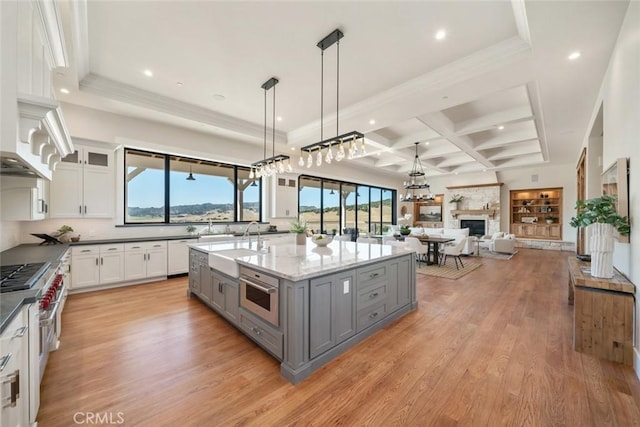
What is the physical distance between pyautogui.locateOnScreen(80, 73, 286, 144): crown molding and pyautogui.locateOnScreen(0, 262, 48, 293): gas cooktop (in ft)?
8.89

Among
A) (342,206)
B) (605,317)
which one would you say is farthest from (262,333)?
(342,206)

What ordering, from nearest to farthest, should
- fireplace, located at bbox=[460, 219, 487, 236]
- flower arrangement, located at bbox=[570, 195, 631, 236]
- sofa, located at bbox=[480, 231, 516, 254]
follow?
flower arrangement, located at bbox=[570, 195, 631, 236] < sofa, located at bbox=[480, 231, 516, 254] < fireplace, located at bbox=[460, 219, 487, 236]

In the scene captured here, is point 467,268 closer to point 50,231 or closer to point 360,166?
point 360,166

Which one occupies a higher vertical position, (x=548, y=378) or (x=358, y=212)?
(x=358, y=212)

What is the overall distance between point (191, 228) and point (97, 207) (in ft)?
5.36

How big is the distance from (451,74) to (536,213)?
10.5m

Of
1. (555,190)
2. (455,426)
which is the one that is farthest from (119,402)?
(555,190)

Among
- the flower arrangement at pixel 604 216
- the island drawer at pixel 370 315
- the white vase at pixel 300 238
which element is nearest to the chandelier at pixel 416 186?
the flower arrangement at pixel 604 216

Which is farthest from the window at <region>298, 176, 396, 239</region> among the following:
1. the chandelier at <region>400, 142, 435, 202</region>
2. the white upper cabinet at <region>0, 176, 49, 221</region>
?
the white upper cabinet at <region>0, 176, 49, 221</region>

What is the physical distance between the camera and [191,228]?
220 inches

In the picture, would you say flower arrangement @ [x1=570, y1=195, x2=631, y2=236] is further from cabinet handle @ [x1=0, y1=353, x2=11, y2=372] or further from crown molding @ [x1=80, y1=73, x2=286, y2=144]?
crown molding @ [x1=80, y1=73, x2=286, y2=144]

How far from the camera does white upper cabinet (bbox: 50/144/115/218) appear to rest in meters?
4.09

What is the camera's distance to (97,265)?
4219 millimetres

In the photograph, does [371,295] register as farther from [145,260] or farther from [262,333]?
[145,260]
